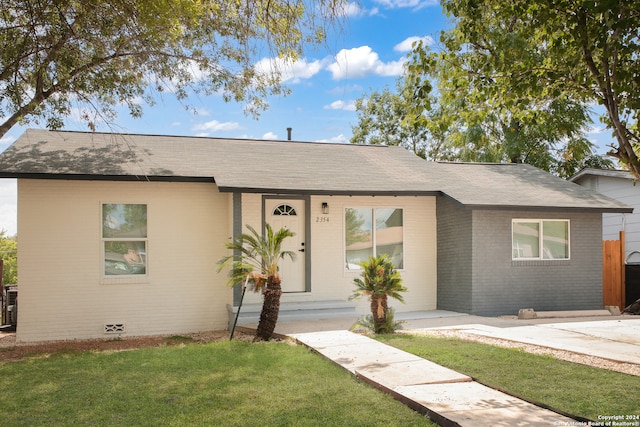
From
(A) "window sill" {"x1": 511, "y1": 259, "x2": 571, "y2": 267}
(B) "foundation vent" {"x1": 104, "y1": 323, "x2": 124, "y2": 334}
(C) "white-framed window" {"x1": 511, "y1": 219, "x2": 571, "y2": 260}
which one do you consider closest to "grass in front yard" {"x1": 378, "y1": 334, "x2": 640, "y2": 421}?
(A) "window sill" {"x1": 511, "y1": 259, "x2": 571, "y2": 267}

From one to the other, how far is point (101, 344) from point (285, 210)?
472 cm

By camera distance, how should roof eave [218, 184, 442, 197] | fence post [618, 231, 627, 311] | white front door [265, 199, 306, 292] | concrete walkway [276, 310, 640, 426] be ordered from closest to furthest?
concrete walkway [276, 310, 640, 426], roof eave [218, 184, 442, 197], white front door [265, 199, 306, 292], fence post [618, 231, 627, 311]

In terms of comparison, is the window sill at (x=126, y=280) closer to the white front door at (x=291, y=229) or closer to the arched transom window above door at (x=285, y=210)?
the white front door at (x=291, y=229)

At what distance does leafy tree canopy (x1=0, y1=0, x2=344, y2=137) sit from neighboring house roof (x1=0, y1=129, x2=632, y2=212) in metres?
1.05

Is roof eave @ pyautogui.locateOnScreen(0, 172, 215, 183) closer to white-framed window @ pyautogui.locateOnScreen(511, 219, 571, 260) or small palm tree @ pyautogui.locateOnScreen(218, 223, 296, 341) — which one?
small palm tree @ pyautogui.locateOnScreen(218, 223, 296, 341)

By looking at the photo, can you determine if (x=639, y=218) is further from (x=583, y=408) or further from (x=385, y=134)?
(x=385, y=134)

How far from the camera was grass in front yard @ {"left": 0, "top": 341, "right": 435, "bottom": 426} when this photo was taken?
5238 mm

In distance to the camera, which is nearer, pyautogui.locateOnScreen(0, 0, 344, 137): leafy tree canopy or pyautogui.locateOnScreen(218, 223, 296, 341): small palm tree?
pyautogui.locateOnScreen(0, 0, 344, 137): leafy tree canopy

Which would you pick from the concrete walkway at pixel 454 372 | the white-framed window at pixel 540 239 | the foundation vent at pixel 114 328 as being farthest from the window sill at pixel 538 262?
the foundation vent at pixel 114 328

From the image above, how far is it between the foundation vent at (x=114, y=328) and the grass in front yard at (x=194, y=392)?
3.19 meters

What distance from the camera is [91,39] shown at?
829cm

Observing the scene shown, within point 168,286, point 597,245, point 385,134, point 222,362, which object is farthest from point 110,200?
point 385,134

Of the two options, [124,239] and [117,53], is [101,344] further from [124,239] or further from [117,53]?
[117,53]

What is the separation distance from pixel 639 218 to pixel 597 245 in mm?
3568
